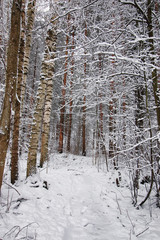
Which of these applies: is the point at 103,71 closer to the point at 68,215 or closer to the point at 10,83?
the point at 10,83

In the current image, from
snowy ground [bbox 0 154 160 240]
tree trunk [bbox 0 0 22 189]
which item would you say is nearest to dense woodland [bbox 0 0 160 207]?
tree trunk [bbox 0 0 22 189]

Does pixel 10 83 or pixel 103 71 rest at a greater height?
pixel 103 71

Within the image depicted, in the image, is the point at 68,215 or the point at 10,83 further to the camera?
the point at 68,215

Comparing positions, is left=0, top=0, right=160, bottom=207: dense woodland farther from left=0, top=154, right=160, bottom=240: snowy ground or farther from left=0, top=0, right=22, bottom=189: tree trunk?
left=0, top=154, right=160, bottom=240: snowy ground

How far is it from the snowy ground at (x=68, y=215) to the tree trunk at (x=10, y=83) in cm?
85

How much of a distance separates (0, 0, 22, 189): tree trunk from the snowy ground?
0.85 m

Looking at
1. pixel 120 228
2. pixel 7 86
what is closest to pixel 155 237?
pixel 120 228

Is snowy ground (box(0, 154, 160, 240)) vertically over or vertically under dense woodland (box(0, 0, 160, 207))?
under

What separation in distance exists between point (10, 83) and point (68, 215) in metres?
2.73

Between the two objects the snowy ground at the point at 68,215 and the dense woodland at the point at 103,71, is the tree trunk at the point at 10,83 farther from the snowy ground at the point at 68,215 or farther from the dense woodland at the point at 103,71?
the snowy ground at the point at 68,215

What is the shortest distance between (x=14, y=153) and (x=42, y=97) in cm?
190

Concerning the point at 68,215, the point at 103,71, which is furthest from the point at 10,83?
the point at 68,215

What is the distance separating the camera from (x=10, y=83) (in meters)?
2.06

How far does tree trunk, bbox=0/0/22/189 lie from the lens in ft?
6.55
